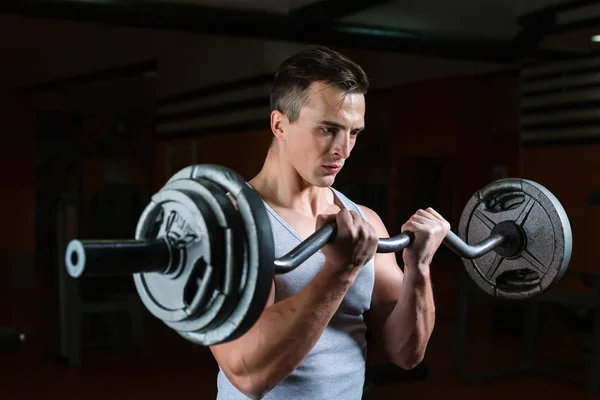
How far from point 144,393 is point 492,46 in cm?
345

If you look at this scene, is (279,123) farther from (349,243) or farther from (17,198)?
(17,198)

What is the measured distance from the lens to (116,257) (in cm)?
84

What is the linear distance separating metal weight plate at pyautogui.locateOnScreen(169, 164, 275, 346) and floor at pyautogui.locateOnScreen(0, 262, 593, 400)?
3248 mm

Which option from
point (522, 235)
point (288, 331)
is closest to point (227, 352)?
point (288, 331)

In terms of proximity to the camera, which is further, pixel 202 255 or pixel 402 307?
pixel 402 307

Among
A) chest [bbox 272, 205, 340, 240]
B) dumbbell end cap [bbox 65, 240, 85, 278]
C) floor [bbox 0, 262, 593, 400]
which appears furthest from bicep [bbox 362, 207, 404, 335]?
floor [bbox 0, 262, 593, 400]

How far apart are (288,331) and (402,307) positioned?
1.15 ft

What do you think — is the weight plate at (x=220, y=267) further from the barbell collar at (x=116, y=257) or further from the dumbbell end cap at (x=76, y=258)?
the dumbbell end cap at (x=76, y=258)

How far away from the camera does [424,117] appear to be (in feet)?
16.5

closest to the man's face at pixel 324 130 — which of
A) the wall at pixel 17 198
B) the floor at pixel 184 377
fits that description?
the floor at pixel 184 377

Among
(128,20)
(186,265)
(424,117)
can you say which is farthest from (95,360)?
(186,265)

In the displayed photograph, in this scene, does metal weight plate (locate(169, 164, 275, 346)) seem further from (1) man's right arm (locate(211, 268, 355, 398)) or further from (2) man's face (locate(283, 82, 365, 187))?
(2) man's face (locate(283, 82, 365, 187))

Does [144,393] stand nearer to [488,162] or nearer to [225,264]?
[488,162]

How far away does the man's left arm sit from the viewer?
128cm
